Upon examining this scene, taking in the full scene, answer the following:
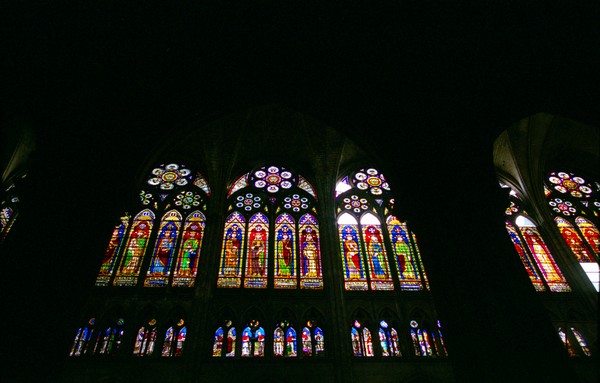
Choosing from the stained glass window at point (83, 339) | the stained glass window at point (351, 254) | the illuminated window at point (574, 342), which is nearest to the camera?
the stained glass window at point (83, 339)

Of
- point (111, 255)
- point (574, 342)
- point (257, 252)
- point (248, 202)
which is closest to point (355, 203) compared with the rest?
point (248, 202)

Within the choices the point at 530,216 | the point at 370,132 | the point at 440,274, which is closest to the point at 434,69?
the point at 370,132

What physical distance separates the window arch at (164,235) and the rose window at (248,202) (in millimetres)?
1000

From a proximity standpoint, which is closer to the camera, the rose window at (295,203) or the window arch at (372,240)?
the window arch at (372,240)

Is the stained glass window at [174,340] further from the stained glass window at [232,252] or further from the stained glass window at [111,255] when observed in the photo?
the stained glass window at [111,255]

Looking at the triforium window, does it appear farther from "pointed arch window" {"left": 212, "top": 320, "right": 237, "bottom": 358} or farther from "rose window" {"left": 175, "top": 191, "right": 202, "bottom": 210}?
"rose window" {"left": 175, "top": 191, "right": 202, "bottom": 210}

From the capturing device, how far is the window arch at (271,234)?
909 centimetres

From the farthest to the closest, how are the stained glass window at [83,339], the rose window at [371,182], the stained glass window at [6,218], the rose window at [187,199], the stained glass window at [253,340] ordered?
the rose window at [371,182], the rose window at [187,199], the stained glass window at [6,218], the stained glass window at [253,340], the stained glass window at [83,339]

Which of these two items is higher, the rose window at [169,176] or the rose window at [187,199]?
the rose window at [169,176]

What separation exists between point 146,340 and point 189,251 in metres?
2.40

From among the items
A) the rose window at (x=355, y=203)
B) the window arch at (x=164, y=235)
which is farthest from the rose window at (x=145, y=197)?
the rose window at (x=355, y=203)

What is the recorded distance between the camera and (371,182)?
11.6 meters

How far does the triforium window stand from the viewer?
9.65 m

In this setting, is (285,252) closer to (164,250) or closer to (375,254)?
(375,254)
